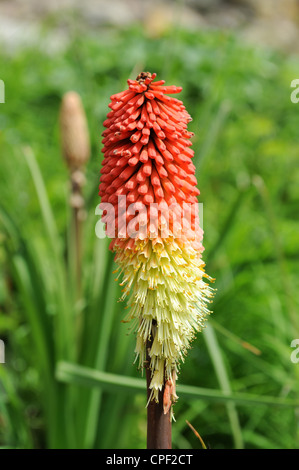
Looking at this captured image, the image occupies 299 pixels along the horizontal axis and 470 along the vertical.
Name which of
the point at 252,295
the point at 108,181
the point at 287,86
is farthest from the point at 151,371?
the point at 287,86

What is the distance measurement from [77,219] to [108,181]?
1.32 meters

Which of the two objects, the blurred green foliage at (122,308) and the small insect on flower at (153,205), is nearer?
the small insect on flower at (153,205)

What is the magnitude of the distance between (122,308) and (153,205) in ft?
4.68

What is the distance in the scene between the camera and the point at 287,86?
227 inches

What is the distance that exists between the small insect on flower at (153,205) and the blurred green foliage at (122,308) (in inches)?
18.3

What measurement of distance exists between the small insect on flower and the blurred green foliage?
0.47 metres

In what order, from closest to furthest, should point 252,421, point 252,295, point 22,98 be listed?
point 252,421 → point 252,295 → point 22,98

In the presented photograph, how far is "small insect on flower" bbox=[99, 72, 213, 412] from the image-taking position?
809 mm

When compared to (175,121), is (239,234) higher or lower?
higher

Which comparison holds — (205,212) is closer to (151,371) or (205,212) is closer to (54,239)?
(54,239)

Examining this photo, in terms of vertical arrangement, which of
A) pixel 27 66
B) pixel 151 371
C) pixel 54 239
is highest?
pixel 27 66

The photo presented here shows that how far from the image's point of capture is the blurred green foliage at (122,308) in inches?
83.3

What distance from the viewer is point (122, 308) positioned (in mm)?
2195

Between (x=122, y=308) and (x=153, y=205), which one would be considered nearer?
(x=153, y=205)
